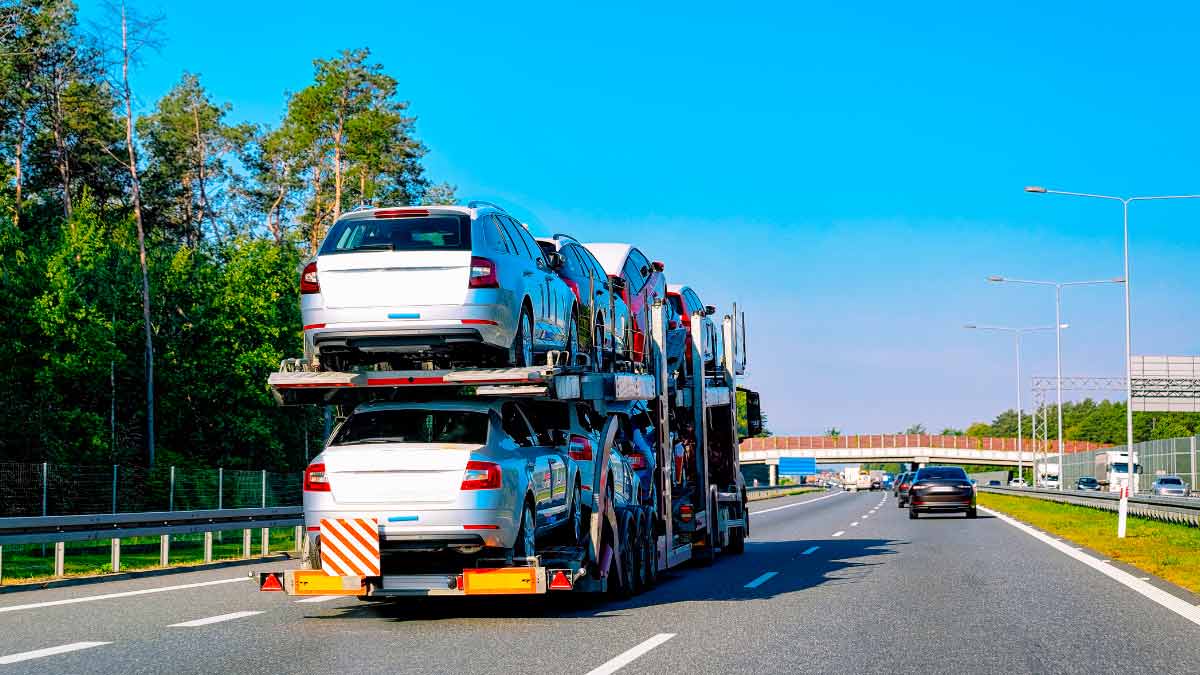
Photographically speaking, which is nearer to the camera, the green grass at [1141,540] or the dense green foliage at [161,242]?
the green grass at [1141,540]

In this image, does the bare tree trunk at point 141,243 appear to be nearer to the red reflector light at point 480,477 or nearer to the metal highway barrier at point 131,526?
the metal highway barrier at point 131,526

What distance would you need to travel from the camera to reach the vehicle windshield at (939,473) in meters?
40.3

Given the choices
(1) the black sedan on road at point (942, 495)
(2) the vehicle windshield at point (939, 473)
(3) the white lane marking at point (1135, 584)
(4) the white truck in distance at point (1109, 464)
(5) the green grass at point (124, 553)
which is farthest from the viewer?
(4) the white truck in distance at point (1109, 464)

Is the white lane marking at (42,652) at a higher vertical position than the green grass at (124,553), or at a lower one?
higher

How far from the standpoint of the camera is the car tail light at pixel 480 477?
1156cm

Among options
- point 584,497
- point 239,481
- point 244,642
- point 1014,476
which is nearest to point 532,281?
point 584,497

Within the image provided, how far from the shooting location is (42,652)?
9938 mm

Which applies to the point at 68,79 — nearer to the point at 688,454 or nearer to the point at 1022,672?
the point at 688,454

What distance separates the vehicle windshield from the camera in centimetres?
4034

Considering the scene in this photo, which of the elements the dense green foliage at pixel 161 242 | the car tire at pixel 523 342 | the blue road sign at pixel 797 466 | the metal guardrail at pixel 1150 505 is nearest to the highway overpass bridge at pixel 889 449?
the blue road sign at pixel 797 466

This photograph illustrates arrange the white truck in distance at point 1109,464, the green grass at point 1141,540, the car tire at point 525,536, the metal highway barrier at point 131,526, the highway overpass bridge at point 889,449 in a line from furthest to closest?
the highway overpass bridge at point 889,449
the white truck in distance at point 1109,464
the green grass at point 1141,540
the metal highway barrier at point 131,526
the car tire at point 525,536

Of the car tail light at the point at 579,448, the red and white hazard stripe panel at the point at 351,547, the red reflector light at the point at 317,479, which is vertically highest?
the car tail light at the point at 579,448

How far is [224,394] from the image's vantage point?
167 ft

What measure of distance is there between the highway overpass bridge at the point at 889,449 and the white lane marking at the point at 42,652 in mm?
116088
